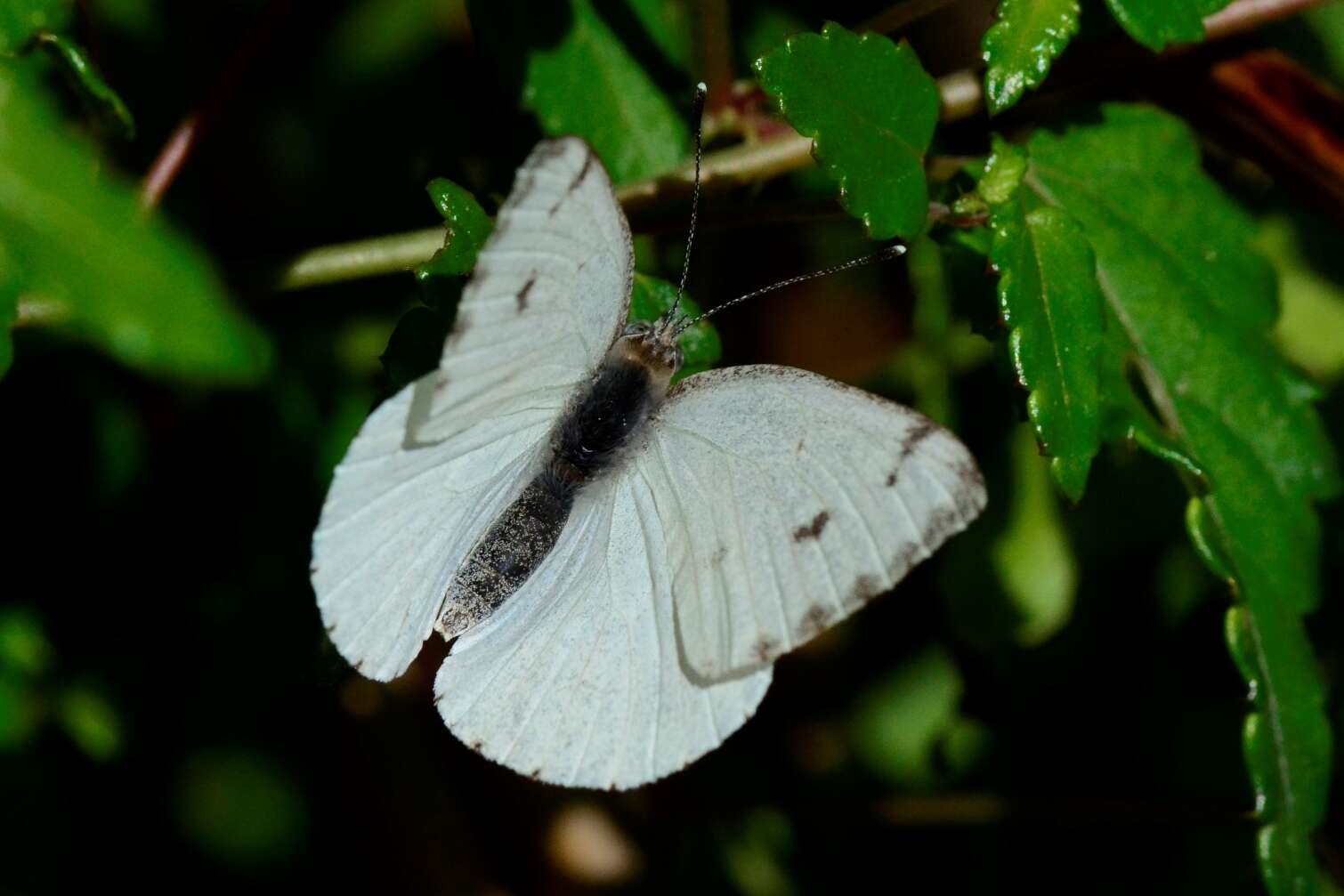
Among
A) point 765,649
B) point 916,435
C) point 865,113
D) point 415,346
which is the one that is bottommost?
point 765,649

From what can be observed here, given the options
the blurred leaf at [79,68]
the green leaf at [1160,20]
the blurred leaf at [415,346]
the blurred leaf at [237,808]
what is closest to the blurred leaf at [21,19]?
the blurred leaf at [79,68]

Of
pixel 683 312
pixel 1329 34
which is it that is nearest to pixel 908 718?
pixel 683 312

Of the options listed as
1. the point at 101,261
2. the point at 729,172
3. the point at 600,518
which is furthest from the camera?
the point at 729,172

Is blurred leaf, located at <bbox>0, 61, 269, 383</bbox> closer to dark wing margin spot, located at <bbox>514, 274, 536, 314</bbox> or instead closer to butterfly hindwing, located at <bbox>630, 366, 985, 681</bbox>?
dark wing margin spot, located at <bbox>514, 274, 536, 314</bbox>

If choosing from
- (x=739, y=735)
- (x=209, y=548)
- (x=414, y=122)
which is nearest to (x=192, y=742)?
(x=209, y=548)

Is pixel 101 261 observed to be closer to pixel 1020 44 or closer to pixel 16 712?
pixel 1020 44

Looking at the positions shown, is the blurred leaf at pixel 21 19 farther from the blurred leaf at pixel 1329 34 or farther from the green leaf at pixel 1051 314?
the blurred leaf at pixel 1329 34
